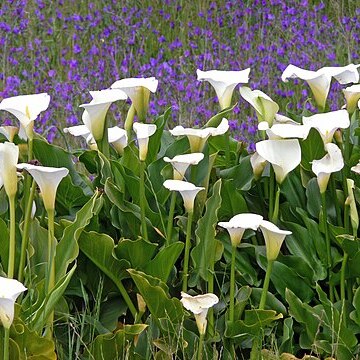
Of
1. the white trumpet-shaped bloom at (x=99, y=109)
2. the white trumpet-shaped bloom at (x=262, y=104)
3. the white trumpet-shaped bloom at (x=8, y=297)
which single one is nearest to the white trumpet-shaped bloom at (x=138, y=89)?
the white trumpet-shaped bloom at (x=99, y=109)

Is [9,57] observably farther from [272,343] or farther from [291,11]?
[272,343]

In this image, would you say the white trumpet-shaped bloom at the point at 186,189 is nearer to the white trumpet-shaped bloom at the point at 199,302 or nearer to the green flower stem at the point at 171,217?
the green flower stem at the point at 171,217

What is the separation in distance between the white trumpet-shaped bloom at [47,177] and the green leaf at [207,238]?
1.33ft

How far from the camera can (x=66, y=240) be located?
7.29 ft

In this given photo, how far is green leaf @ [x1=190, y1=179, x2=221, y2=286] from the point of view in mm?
2352

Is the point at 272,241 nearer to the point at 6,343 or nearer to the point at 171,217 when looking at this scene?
the point at 171,217

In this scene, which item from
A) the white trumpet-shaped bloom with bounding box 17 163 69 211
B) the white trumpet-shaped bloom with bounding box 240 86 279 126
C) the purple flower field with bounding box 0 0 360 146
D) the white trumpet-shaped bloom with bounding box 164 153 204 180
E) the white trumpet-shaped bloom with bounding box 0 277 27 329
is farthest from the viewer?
the purple flower field with bounding box 0 0 360 146

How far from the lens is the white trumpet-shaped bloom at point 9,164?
6.97ft

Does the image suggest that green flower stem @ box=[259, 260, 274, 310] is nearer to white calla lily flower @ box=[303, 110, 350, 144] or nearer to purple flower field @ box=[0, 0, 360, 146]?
white calla lily flower @ box=[303, 110, 350, 144]

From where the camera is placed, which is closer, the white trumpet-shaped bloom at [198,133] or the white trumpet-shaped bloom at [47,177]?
the white trumpet-shaped bloom at [47,177]

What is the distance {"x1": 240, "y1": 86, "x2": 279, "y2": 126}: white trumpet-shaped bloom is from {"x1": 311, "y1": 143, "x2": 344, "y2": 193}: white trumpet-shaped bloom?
0.29 metres

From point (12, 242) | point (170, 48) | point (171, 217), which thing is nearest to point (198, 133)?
point (171, 217)

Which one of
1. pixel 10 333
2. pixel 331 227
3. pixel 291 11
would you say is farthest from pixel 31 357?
pixel 291 11

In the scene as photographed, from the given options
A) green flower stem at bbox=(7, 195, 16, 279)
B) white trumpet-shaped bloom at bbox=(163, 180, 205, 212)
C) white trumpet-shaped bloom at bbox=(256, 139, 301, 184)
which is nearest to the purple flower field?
white trumpet-shaped bloom at bbox=(256, 139, 301, 184)
